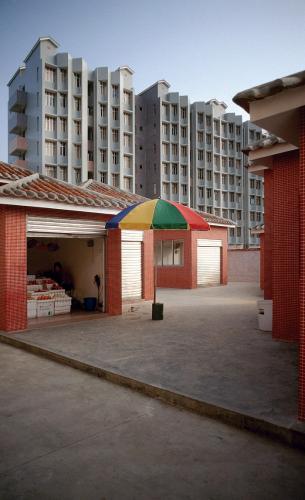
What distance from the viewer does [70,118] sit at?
37406mm

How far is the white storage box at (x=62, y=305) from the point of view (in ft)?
37.5

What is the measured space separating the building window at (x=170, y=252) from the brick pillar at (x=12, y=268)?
506 inches

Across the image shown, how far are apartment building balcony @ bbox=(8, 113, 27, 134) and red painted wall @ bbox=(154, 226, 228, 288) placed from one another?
24.5 m

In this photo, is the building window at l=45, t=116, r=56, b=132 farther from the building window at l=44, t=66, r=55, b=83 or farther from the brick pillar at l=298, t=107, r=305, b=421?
the brick pillar at l=298, t=107, r=305, b=421

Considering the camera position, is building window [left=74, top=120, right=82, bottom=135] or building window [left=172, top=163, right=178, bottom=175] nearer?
building window [left=74, top=120, right=82, bottom=135]

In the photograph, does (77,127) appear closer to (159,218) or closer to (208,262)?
(208,262)

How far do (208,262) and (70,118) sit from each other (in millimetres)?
24735

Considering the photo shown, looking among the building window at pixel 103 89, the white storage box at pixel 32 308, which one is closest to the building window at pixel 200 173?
the building window at pixel 103 89

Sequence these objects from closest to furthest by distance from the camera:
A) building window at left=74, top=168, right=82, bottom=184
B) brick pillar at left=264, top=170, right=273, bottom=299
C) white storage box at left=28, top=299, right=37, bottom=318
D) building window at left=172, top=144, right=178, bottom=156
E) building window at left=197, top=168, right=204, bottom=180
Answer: brick pillar at left=264, top=170, right=273, bottom=299 < white storage box at left=28, top=299, right=37, bottom=318 < building window at left=74, top=168, right=82, bottom=184 < building window at left=172, top=144, right=178, bottom=156 < building window at left=197, top=168, right=204, bottom=180

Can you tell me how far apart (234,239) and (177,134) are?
623 inches

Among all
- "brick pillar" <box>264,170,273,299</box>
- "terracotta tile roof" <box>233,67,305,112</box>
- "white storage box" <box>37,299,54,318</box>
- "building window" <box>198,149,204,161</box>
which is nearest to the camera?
"terracotta tile roof" <box>233,67,305,112</box>

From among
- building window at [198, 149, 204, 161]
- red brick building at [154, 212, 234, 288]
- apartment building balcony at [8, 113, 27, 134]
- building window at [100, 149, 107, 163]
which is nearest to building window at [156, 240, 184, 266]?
red brick building at [154, 212, 234, 288]

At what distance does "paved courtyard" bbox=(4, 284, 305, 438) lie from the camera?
15.2 ft

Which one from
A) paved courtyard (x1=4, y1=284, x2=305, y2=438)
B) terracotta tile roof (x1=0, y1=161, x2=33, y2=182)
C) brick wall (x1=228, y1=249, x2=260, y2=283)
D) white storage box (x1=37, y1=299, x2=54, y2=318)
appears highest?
terracotta tile roof (x1=0, y1=161, x2=33, y2=182)
